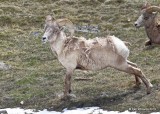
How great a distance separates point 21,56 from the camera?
20.0 m

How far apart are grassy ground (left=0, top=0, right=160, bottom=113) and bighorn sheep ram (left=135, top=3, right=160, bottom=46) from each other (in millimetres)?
481

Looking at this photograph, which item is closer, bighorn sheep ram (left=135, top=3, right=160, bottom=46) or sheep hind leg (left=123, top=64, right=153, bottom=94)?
sheep hind leg (left=123, top=64, right=153, bottom=94)

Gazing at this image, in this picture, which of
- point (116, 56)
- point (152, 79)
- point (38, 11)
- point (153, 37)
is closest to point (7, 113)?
point (116, 56)

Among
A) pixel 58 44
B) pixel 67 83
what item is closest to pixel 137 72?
pixel 67 83

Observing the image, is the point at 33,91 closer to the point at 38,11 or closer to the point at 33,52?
the point at 33,52

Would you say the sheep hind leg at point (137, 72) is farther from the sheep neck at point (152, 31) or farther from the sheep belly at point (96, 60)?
the sheep neck at point (152, 31)

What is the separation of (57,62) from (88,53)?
5.33 meters

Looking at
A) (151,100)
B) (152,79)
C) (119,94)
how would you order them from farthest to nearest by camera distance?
(152,79), (119,94), (151,100)

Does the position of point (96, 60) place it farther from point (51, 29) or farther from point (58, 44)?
point (51, 29)

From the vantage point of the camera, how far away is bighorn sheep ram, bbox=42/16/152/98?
13227mm

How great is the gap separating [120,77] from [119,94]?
6.54 ft

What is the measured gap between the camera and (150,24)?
20172mm

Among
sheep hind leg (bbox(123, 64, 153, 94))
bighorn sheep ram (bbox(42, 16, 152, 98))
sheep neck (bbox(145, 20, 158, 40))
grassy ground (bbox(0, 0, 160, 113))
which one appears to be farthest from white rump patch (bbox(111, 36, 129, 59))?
sheep neck (bbox(145, 20, 158, 40))

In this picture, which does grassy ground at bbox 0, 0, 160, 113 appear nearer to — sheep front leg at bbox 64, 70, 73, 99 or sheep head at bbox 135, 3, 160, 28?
sheep front leg at bbox 64, 70, 73, 99
